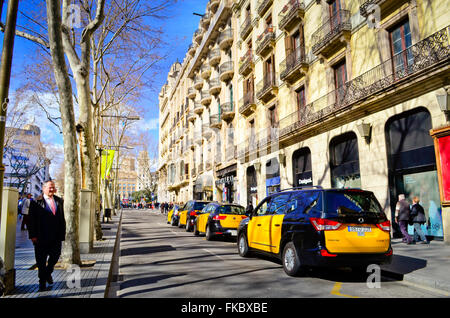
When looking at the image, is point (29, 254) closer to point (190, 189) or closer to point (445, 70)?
point (445, 70)

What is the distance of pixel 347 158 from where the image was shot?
16578mm

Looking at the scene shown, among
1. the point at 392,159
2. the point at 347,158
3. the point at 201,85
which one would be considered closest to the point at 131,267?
the point at 392,159

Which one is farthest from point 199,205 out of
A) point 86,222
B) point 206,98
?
point 206,98

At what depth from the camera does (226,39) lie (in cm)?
3253

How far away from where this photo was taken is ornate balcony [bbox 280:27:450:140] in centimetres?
1119

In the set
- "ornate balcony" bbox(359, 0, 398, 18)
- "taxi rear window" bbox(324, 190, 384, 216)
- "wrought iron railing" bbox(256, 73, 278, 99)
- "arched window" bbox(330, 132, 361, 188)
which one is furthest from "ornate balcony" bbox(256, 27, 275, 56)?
"taxi rear window" bbox(324, 190, 384, 216)

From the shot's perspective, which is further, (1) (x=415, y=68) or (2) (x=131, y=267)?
(1) (x=415, y=68)

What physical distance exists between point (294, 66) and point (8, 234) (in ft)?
59.0

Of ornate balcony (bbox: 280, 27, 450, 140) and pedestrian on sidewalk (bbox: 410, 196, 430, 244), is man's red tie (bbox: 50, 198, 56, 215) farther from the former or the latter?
ornate balcony (bbox: 280, 27, 450, 140)

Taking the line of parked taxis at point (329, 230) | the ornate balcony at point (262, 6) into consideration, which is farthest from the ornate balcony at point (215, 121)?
the line of parked taxis at point (329, 230)

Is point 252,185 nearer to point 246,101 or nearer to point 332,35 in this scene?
point 246,101

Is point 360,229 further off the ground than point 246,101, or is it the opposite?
point 246,101
